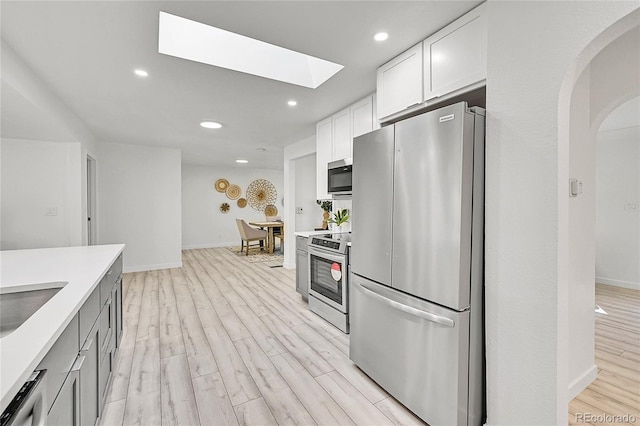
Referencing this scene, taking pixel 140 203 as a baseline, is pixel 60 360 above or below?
below

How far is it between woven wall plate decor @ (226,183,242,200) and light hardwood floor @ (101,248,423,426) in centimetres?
511

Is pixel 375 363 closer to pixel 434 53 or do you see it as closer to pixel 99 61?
pixel 434 53

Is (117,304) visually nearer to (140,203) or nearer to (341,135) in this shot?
(341,135)

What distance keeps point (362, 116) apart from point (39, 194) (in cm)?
421

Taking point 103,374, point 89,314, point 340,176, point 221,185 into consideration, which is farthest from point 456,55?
point 221,185

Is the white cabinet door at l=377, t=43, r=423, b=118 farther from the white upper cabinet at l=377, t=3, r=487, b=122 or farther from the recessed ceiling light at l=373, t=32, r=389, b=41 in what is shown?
the recessed ceiling light at l=373, t=32, r=389, b=41

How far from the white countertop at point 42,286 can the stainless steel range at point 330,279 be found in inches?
70.6

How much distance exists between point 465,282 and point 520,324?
318 millimetres

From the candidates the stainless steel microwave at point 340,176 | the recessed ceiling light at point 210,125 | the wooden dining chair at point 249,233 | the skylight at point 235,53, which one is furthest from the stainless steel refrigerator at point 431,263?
the wooden dining chair at point 249,233

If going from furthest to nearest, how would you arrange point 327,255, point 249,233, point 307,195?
point 249,233, point 307,195, point 327,255

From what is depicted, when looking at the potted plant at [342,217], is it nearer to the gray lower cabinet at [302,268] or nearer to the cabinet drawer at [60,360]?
the gray lower cabinet at [302,268]

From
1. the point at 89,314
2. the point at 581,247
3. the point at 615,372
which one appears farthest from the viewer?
the point at 615,372

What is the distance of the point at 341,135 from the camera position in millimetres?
3488

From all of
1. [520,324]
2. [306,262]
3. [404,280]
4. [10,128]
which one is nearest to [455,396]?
[520,324]
